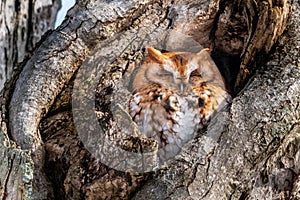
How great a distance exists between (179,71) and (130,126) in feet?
1.65

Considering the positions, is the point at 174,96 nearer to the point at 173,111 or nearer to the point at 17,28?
the point at 173,111

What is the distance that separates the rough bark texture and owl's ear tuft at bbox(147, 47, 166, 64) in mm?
532

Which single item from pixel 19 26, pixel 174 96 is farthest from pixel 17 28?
pixel 174 96

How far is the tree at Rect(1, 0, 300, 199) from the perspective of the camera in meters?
1.69

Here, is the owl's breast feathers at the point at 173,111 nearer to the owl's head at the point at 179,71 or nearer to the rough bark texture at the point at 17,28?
the owl's head at the point at 179,71

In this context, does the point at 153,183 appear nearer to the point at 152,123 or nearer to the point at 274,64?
the point at 152,123

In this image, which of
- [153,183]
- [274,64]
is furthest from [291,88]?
[153,183]

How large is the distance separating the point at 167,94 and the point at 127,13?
320 mm

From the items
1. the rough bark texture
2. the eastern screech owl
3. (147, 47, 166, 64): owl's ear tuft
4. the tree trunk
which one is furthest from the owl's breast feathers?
the rough bark texture

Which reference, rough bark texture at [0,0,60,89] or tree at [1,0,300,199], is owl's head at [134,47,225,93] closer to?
tree at [1,0,300,199]

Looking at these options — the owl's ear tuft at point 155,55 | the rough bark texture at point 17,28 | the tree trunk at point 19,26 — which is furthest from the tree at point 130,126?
the rough bark texture at point 17,28

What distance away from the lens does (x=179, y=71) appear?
220cm

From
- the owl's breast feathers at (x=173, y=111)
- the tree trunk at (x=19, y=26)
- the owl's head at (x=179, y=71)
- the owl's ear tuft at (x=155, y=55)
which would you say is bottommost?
the owl's breast feathers at (x=173, y=111)

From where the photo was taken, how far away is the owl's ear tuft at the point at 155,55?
210 centimetres
